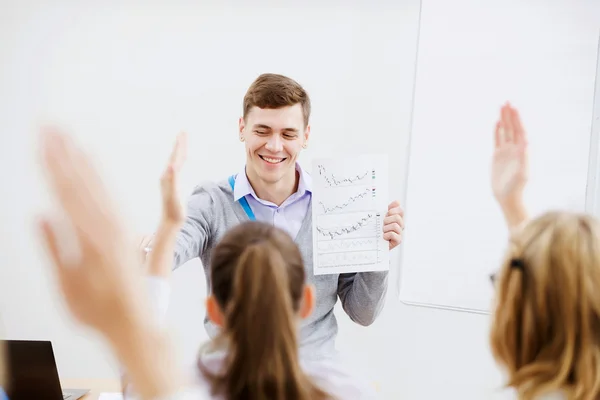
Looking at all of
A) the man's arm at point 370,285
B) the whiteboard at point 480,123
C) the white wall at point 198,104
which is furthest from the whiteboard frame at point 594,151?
the man's arm at point 370,285

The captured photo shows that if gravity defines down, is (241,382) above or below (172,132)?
below

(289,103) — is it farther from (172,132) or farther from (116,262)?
(116,262)

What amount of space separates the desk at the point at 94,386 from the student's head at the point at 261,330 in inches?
39.3

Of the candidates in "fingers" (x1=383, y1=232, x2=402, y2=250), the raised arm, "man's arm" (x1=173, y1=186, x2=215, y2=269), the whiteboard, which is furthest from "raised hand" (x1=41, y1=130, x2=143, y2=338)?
the whiteboard

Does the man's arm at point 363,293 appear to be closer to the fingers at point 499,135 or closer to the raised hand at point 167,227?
the fingers at point 499,135

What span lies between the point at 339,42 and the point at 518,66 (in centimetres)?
70

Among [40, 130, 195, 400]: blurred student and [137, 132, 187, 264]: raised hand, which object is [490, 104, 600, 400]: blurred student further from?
[40, 130, 195, 400]: blurred student

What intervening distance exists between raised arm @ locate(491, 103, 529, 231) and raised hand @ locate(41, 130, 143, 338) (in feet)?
3.16

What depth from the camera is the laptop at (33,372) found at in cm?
137

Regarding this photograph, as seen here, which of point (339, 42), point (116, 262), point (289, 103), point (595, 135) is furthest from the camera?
point (339, 42)

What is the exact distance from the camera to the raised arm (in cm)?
115

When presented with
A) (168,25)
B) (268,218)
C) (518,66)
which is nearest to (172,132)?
(168,25)

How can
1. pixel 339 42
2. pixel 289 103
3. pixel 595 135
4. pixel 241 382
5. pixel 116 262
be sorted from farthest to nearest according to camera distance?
pixel 339 42, pixel 595 135, pixel 289 103, pixel 241 382, pixel 116 262

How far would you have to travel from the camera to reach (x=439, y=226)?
2.10 meters
